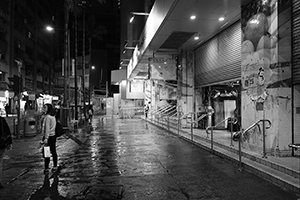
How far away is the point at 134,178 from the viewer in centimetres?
620

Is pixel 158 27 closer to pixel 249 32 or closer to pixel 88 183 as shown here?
pixel 249 32

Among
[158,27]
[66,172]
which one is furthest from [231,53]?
[66,172]

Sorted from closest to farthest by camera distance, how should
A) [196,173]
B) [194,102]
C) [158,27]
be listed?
[196,173] → [158,27] → [194,102]

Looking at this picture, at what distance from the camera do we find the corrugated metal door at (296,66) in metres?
7.23

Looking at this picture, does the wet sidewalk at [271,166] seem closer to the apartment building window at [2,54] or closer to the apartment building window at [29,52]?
the apartment building window at [2,54]

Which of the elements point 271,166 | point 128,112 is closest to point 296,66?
point 271,166

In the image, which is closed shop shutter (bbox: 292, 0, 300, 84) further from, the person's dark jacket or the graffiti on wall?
the person's dark jacket

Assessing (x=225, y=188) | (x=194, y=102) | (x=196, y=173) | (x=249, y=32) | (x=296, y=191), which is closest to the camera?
(x=296, y=191)

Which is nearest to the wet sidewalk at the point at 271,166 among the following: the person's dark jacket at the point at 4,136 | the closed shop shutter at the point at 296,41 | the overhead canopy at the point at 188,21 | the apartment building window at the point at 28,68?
the closed shop shutter at the point at 296,41

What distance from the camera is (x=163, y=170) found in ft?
22.6

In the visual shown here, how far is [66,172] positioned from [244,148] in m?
5.79

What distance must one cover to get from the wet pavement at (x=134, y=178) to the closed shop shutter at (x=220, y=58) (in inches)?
168

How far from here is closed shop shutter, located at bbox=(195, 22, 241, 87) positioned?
10.9 metres

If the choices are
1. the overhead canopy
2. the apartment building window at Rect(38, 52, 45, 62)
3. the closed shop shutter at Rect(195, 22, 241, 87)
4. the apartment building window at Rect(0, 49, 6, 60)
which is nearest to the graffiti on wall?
the overhead canopy
